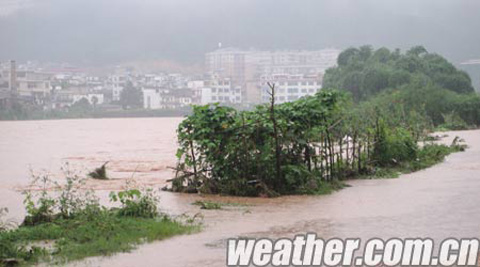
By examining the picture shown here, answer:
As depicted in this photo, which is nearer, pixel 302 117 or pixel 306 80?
pixel 302 117

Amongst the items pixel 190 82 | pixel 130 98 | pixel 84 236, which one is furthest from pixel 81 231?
pixel 190 82

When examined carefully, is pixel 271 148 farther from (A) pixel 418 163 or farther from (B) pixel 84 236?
(A) pixel 418 163

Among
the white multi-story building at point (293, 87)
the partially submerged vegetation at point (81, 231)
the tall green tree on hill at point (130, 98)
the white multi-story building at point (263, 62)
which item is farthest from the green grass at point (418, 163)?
the white multi-story building at point (263, 62)

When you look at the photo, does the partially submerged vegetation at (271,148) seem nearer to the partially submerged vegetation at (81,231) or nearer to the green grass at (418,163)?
the green grass at (418,163)

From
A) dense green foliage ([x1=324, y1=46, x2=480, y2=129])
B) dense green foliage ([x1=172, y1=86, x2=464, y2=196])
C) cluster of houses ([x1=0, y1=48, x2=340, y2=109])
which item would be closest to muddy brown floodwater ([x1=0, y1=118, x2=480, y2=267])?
dense green foliage ([x1=172, y1=86, x2=464, y2=196])

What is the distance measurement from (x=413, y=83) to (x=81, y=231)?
108ft

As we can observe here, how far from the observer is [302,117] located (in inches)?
447

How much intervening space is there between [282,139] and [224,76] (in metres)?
100

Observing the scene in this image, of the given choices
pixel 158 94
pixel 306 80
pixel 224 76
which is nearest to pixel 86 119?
pixel 158 94

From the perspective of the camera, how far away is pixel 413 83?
126ft

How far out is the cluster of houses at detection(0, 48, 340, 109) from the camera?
266 feet

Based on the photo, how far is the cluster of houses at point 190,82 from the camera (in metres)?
80.9

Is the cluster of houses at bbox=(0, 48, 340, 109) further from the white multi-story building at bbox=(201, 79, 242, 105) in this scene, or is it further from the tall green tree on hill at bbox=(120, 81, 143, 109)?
the tall green tree on hill at bbox=(120, 81, 143, 109)

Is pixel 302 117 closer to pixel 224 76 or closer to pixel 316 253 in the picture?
pixel 316 253
